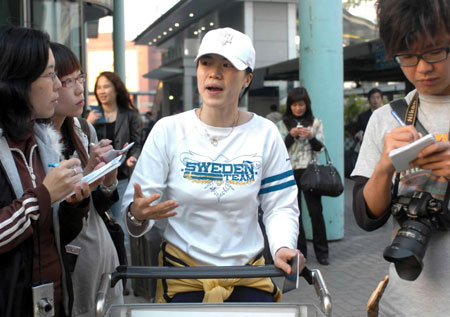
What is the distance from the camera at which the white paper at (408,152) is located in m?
1.66

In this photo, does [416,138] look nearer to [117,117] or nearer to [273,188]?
[273,188]

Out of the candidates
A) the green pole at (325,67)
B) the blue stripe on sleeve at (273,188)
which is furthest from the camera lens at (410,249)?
the green pole at (325,67)

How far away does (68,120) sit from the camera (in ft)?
10.1

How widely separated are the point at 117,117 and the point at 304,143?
2.29 meters

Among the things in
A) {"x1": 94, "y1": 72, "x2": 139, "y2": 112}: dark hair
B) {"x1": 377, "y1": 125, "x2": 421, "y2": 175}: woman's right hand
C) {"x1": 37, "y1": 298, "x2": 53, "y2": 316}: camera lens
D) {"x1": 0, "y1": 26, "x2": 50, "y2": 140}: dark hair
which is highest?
{"x1": 94, "y1": 72, "x2": 139, "y2": 112}: dark hair

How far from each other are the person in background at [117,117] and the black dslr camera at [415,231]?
464 centimetres

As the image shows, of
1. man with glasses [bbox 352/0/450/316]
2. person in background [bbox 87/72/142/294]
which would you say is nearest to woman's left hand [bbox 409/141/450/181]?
man with glasses [bbox 352/0/450/316]

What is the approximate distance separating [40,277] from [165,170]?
28.1 inches

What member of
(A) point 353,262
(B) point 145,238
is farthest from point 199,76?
(A) point 353,262

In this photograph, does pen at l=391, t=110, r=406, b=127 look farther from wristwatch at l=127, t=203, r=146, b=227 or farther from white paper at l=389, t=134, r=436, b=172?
wristwatch at l=127, t=203, r=146, b=227

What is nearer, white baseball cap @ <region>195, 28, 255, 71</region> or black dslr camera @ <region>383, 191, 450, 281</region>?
black dslr camera @ <region>383, 191, 450, 281</region>

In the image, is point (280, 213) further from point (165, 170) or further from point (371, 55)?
point (371, 55)

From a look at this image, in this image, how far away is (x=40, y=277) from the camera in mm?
2254

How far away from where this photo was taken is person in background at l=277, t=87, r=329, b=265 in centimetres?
670
